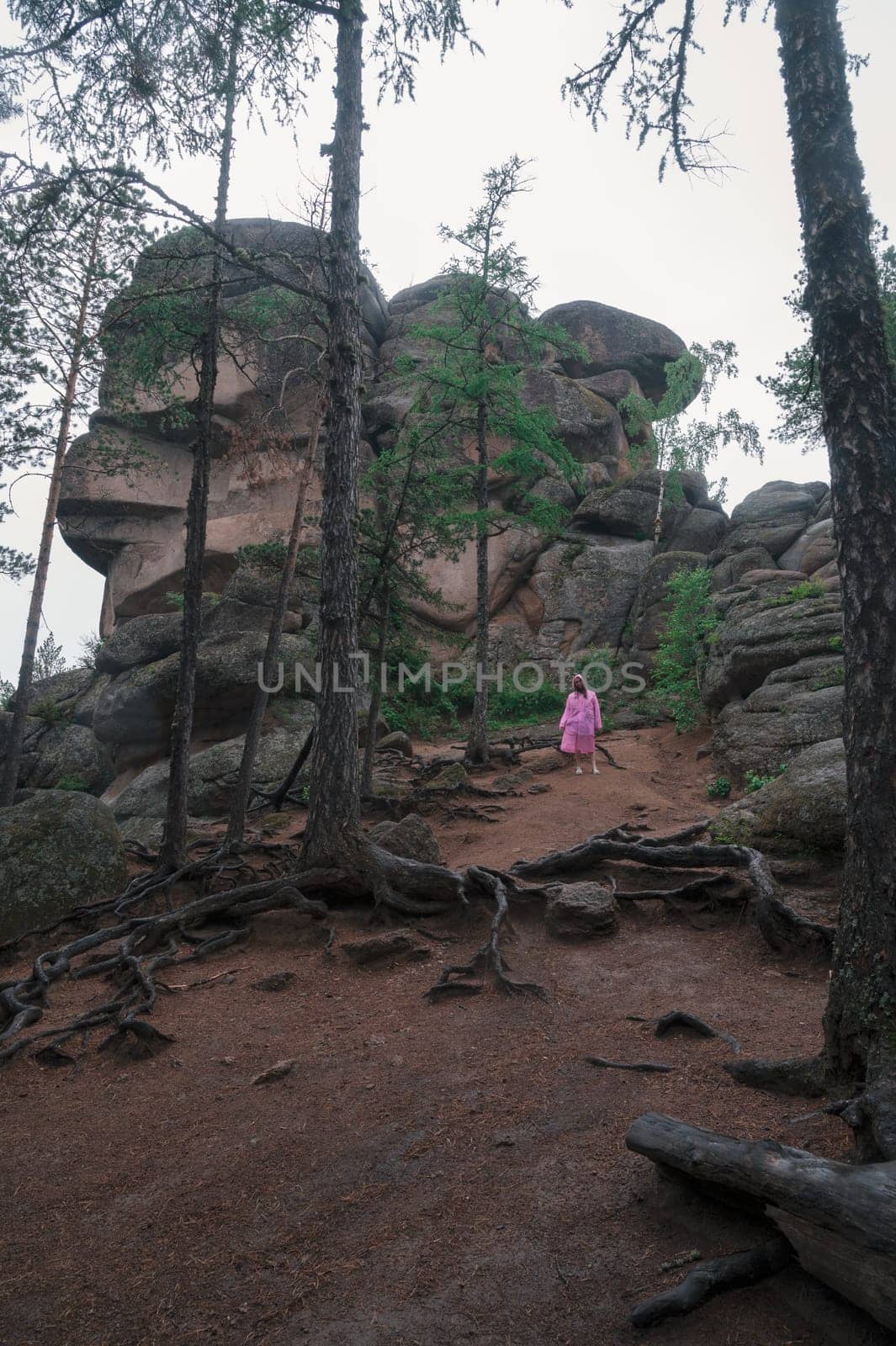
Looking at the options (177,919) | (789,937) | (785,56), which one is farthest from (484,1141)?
(785,56)

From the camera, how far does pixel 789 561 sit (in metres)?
22.8

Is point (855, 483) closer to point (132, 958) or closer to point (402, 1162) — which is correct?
point (402, 1162)

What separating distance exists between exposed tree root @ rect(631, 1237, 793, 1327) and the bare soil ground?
1.8 inches

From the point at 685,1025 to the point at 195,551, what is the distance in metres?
9.02

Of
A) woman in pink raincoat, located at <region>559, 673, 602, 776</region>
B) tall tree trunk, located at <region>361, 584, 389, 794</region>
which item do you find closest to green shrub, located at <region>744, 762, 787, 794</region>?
woman in pink raincoat, located at <region>559, 673, 602, 776</region>

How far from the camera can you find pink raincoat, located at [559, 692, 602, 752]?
50.6 feet

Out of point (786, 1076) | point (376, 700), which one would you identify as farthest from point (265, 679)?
point (786, 1076)

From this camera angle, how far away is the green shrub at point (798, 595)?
14969mm

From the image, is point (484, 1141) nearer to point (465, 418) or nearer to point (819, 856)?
point (819, 856)

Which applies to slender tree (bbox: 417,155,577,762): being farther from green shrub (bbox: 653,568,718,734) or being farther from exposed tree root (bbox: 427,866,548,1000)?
exposed tree root (bbox: 427,866,548,1000)

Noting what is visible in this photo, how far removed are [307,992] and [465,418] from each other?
1412cm

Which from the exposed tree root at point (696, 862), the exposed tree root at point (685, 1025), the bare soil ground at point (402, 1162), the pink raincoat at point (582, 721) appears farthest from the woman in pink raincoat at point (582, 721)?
the exposed tree root at point (685, 1025)

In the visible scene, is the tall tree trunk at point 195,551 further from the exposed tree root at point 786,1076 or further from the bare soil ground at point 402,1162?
the exposed tree root at point 786,1076

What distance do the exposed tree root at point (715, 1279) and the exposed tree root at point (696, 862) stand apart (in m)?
3.78
